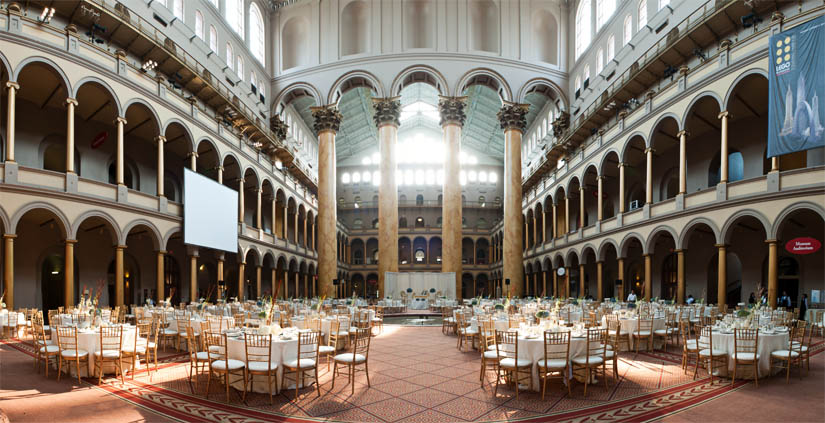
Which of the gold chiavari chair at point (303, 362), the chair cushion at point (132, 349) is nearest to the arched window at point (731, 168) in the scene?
the gold chiavari chair at point (303, 362)

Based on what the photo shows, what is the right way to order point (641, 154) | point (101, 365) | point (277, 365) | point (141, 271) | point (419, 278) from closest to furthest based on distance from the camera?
point (277, 365) < point (101, 365) < point (141, 271) < point (641, 154) < point (419, 278)

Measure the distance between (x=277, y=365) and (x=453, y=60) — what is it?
97.1ft

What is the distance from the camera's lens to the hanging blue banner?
14.3 m

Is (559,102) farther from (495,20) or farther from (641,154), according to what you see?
(641,154)

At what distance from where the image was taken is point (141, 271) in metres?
23.1

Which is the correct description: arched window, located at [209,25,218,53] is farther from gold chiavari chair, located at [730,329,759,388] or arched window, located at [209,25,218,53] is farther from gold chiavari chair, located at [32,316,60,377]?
A: gold chiavari chair, located at [730,329,759,388]

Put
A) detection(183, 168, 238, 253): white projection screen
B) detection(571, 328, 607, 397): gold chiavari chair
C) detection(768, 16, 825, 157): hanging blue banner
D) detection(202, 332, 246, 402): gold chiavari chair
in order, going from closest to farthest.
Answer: detection(202, 332, 246, 402): gold chiavari chair
detection(571, 328, 607, 397): gold chiavari chair
detection(768, 16, 825, 157): hanging blue banner
detection(183, 168, 238, 253): white projection screen

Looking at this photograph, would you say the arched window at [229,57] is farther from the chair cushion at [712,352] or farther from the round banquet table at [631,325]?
the chair cushion at [712,352]

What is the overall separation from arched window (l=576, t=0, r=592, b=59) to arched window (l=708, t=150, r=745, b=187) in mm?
13181

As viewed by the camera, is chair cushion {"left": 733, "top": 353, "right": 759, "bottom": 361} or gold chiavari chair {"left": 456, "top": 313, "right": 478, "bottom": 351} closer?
chair cushion {"left": 733, "top": 353, "right": 759, "bottom": 361}

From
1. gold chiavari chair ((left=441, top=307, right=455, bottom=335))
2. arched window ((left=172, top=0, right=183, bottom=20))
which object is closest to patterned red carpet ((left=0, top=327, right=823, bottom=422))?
gold chiavari chair ((left=441, top=307, right=455, bottom=335))

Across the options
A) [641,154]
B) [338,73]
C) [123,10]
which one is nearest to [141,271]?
[123,10]

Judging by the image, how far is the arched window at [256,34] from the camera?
32.8 meters

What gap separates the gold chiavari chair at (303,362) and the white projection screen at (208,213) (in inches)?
597
